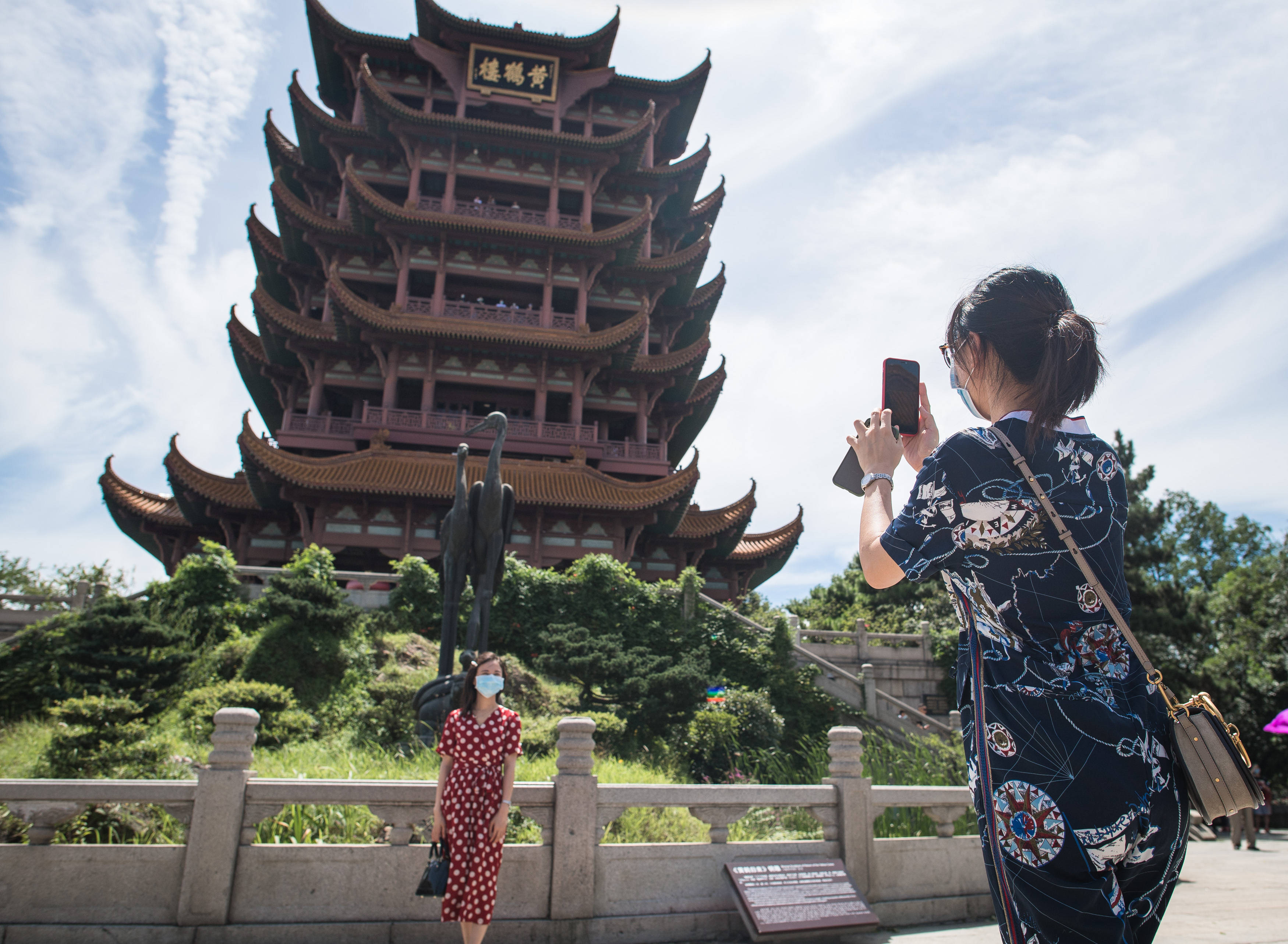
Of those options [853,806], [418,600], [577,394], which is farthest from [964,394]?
[577,394]

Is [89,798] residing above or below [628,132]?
below

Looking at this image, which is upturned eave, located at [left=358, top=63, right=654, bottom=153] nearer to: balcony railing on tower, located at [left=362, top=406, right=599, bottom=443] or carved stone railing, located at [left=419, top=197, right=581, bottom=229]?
carved stone railing, located at [left=419, top=197, right=581, bottom=229]

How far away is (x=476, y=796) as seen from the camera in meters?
4.21

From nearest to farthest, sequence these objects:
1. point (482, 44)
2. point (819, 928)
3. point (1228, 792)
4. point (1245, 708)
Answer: point (1228, 792)
point (819, 928)
point (1245, 708)
point (482, 44)

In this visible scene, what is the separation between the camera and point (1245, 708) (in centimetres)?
1589

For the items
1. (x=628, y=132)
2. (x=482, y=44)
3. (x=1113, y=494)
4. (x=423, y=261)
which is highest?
(x=482, y=44)

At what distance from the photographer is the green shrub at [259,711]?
→ 859 cm

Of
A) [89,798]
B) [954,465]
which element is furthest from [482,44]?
[954,465]

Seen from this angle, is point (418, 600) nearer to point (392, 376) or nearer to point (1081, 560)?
point (392, 376)

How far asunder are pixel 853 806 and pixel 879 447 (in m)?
4.95

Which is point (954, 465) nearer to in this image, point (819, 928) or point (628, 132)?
point (819, 928)

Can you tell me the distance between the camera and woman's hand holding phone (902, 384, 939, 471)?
180cm

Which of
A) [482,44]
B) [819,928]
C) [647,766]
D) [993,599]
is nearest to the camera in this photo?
[993,599]

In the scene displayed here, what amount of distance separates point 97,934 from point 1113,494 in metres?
5.72
